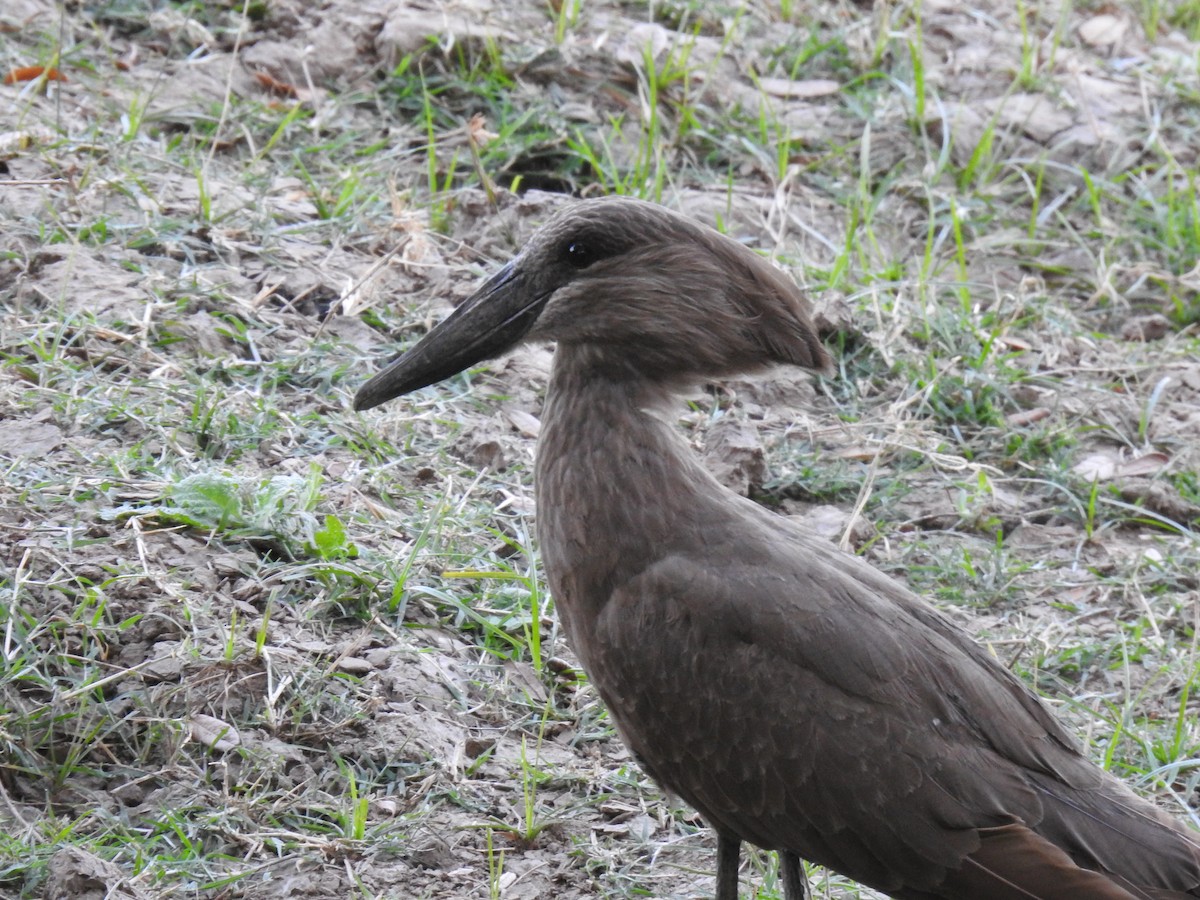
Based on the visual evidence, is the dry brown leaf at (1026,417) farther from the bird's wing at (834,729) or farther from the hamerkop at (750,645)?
the bird's wing at (834,729)

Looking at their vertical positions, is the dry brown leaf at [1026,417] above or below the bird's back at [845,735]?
below

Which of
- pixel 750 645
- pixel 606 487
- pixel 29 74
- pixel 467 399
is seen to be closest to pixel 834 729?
pixel 750 645

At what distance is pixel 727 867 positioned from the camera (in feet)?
10.9

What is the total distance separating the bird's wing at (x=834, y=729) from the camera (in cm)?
304

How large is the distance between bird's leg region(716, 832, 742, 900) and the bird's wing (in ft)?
0.33

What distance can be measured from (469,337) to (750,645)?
93 cm

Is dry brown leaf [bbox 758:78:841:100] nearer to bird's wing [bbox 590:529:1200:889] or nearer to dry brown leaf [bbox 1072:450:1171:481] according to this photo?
dry brown leaf [bbox 1072:450:1171:481]

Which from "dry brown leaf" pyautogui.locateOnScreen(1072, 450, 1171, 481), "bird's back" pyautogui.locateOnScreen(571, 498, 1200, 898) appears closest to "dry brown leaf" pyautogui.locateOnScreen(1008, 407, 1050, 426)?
"dry brown leaf" pyautogui.locateOnScreen(1072, 450, 1171, 481)

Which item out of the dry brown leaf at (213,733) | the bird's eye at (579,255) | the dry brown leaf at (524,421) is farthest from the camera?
the dry brown leaf at (524,421)

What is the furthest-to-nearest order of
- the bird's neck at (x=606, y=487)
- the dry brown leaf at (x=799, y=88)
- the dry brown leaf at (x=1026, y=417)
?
the dry brown leaf at (x=799, y=88) → the dry brown leaf at (x=1026, y=417) → the bird's neck at (x=606, y=487)

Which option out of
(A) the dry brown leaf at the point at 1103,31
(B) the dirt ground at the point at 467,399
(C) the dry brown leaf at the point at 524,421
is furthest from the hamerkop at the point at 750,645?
(A) the dry brown leaf at the point at 1103,31

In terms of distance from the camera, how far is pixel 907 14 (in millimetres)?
7055

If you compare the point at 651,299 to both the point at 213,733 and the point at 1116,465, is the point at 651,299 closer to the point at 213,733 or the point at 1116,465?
the point at 213,733

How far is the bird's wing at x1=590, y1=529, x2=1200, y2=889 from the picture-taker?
3.04 metres
